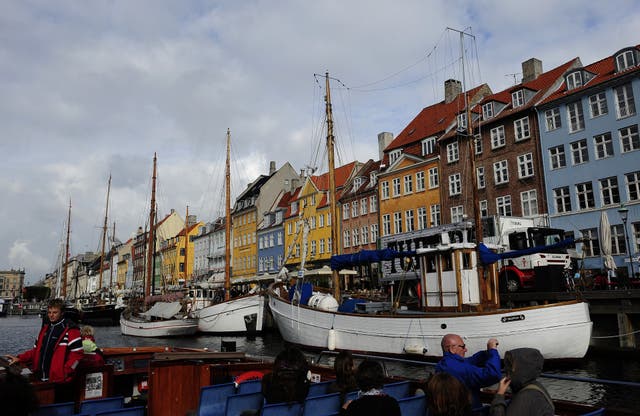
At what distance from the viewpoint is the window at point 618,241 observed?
27.2 m

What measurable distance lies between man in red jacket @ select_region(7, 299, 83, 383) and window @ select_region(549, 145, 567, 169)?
3070cm

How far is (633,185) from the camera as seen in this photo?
90.3 feet

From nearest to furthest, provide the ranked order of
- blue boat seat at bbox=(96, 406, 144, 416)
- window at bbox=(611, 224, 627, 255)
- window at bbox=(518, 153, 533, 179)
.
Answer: blue boat seat at bbox=(96, 406, 144, 416)
window at bbox=(611, 224, 627, 255)
window at bbox=(518, 153, 533, 179)

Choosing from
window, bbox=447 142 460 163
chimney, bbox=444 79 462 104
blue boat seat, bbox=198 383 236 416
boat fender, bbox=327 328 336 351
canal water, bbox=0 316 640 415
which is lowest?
canal water, bbox=0 316 640 415

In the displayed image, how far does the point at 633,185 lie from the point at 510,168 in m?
7.66

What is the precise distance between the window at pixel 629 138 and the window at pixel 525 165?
5467 millimetres

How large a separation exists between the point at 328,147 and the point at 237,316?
42.6 feet

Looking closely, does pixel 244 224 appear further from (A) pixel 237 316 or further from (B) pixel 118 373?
(B) pixel 118 373

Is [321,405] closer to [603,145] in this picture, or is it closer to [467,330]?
A: [467,330]

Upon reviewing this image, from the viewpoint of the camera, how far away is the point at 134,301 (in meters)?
46.6

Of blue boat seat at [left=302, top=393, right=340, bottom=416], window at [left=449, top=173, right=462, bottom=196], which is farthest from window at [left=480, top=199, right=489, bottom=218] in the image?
blue boat seat at [left=302, top=393, right=340, bottom=416]

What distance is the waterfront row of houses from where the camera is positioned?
28172 millimetres

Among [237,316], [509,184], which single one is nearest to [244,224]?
[237,316]

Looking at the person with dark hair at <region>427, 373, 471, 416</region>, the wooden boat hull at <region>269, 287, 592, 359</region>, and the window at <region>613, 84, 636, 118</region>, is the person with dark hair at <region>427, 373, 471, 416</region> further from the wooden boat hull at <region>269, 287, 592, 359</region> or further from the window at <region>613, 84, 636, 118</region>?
the window at <region>613, 84, 636, 118</region>
